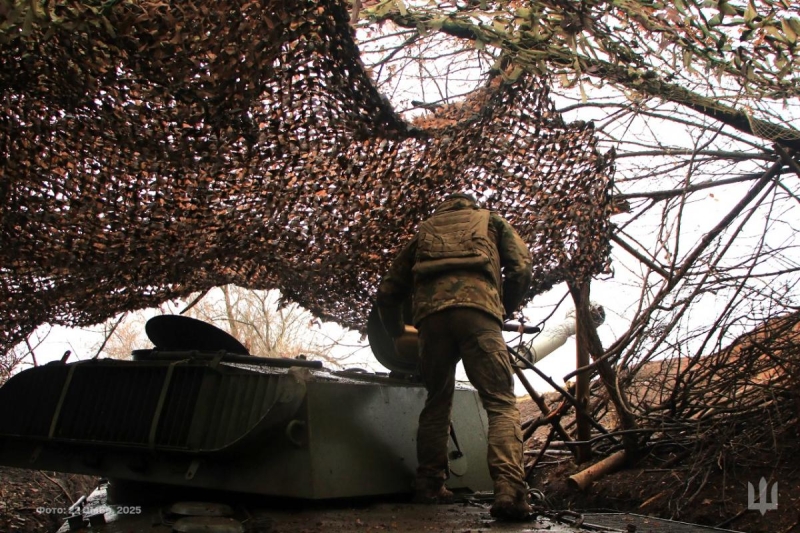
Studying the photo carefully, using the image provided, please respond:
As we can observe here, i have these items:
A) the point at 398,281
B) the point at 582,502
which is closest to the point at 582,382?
the point at 582,502

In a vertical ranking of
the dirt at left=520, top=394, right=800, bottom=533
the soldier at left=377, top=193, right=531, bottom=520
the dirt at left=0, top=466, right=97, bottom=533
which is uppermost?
the soldier at left=377, top=193, right=531, bottom=520

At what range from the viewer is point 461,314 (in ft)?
12.7

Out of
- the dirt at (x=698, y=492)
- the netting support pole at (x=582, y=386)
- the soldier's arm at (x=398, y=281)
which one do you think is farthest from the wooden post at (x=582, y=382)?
the soldier's arm at (x=398, y=281)

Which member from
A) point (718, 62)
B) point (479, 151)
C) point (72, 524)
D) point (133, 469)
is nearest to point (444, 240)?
point (479, 151)

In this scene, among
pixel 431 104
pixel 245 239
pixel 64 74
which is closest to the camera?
pixel 64 74

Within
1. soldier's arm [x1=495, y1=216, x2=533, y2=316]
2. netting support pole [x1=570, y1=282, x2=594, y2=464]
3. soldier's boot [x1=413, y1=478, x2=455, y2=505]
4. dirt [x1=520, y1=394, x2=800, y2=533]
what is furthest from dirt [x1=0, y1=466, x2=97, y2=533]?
netting support pole [x1=570, y1=282, x2=594, y2=464]

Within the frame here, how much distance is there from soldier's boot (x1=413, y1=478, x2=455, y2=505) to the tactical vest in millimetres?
1071

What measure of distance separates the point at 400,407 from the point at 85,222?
186 cm

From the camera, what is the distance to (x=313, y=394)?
11.4ft

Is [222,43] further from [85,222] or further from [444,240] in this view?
[444,240]

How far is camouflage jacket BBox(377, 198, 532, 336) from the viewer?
3908 mm

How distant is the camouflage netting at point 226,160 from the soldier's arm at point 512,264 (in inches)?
18.1

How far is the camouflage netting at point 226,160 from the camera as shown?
3.01 m

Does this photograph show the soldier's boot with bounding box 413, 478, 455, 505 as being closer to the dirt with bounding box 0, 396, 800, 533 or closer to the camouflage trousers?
the camouflage trousers
